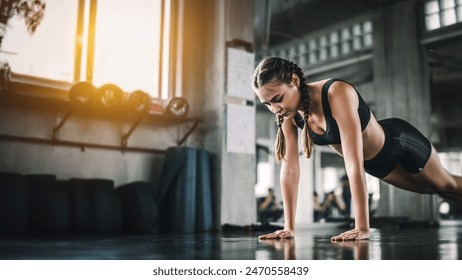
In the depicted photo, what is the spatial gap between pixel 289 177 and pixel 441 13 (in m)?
2.90

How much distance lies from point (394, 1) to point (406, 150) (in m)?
3.08

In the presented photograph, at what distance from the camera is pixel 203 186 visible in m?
2.73

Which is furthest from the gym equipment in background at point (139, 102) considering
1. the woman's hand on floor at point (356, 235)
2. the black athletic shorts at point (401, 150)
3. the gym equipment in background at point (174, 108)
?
the woman's hand on floor at point (356, 235)

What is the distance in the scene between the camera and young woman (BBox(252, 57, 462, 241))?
1409mm

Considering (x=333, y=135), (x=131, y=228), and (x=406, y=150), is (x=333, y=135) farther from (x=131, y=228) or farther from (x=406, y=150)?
(x=131, y=228)

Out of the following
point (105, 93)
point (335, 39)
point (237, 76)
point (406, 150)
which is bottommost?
point (406, 150)

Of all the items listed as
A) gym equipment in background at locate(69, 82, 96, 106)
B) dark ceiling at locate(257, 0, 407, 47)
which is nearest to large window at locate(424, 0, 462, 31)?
dark ceiling at locate(257, 0, 407, 47)

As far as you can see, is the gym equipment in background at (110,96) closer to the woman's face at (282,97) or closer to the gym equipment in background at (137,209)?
the gym equipment in background at (137,209)

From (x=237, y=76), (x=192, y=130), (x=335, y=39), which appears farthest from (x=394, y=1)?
(x=192, y=130)

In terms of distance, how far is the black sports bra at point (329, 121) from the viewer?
1506 mm

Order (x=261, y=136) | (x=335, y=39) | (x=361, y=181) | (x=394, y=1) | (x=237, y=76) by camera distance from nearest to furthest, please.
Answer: (x=361, y=181) < (x=237, y=76) < (x=394, y=1) < (x=335, y=39) < (x=261, y=136)

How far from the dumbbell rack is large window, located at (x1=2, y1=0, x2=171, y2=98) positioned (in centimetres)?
13

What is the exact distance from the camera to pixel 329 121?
5.06 ft

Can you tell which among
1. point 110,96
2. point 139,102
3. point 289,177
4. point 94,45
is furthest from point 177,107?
point 289,177
